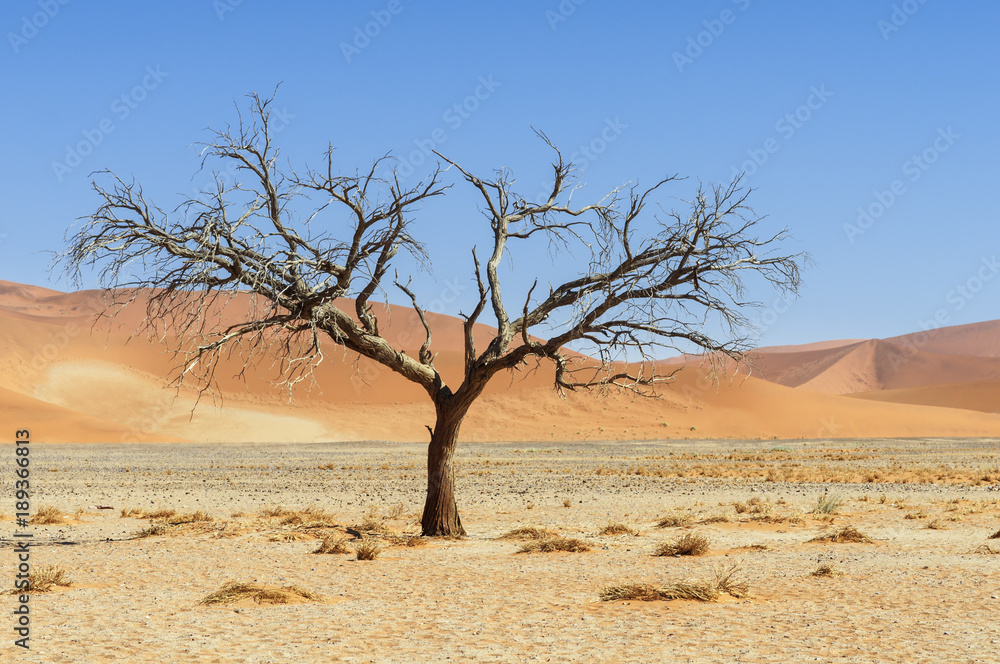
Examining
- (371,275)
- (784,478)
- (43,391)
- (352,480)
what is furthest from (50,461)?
(43,391)

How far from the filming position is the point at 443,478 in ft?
49.3

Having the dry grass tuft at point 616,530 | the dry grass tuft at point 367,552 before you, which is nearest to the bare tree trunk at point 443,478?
the dry grass tuft at point 367,552

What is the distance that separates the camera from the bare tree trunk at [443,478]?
14.8 meters

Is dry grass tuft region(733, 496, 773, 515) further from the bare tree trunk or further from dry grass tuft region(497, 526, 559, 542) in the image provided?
the bare tree trunk

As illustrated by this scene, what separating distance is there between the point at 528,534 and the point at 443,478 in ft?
5.46

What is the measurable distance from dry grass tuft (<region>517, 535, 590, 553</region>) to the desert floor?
0.84 feet

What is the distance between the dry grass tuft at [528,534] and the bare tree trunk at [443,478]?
0.78 metres

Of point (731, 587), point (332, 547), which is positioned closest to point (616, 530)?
point (332, 547)

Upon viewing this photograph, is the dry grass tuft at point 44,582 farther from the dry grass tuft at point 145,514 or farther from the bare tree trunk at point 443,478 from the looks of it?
the dry grass tuft at point 145,514

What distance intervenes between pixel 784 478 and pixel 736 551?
18.1 meters

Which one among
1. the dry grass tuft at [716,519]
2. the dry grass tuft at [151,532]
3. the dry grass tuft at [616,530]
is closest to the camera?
the dry grass tuft at [151,532]

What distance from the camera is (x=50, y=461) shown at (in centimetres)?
4056

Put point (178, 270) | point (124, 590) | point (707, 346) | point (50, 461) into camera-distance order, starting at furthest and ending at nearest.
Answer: point (50, 461) < point (707, 346) < point (178, 270) < point (124, 590)

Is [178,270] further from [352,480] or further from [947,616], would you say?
[352,480]
